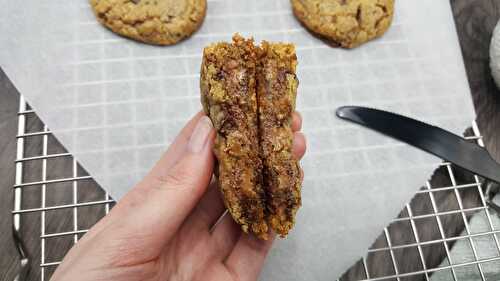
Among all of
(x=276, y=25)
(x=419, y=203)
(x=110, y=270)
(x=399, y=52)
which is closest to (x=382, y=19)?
(x=399, y=52)

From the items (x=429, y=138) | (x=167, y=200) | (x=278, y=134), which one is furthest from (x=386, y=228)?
(x=167, y=200)

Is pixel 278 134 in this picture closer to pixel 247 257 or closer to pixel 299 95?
pixel 247 257

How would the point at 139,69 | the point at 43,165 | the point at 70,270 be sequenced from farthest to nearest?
1. the point at 139,69
2. the point at 43,165
3. the point at 70,270

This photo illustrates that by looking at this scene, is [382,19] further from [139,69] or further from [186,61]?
[139,69]

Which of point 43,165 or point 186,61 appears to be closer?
point 43,165

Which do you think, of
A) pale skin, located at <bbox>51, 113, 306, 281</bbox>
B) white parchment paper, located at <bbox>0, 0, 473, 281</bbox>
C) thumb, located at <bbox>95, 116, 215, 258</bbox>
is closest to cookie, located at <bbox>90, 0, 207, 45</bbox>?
white parchment paper, located at <bbox>0, 0, 473, 281</bbox>

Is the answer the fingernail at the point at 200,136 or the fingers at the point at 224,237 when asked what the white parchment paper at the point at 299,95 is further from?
the fingernail at the point at 200,136

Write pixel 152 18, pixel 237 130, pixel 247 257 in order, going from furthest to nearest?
pixel 152 18 < pixel 247 257 < pixel 237 130

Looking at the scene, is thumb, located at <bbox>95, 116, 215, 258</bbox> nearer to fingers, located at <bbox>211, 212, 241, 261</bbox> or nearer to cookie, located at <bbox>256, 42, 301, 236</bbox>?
cookie, located at <bbox>256, 42, 301, 236</bbox>
